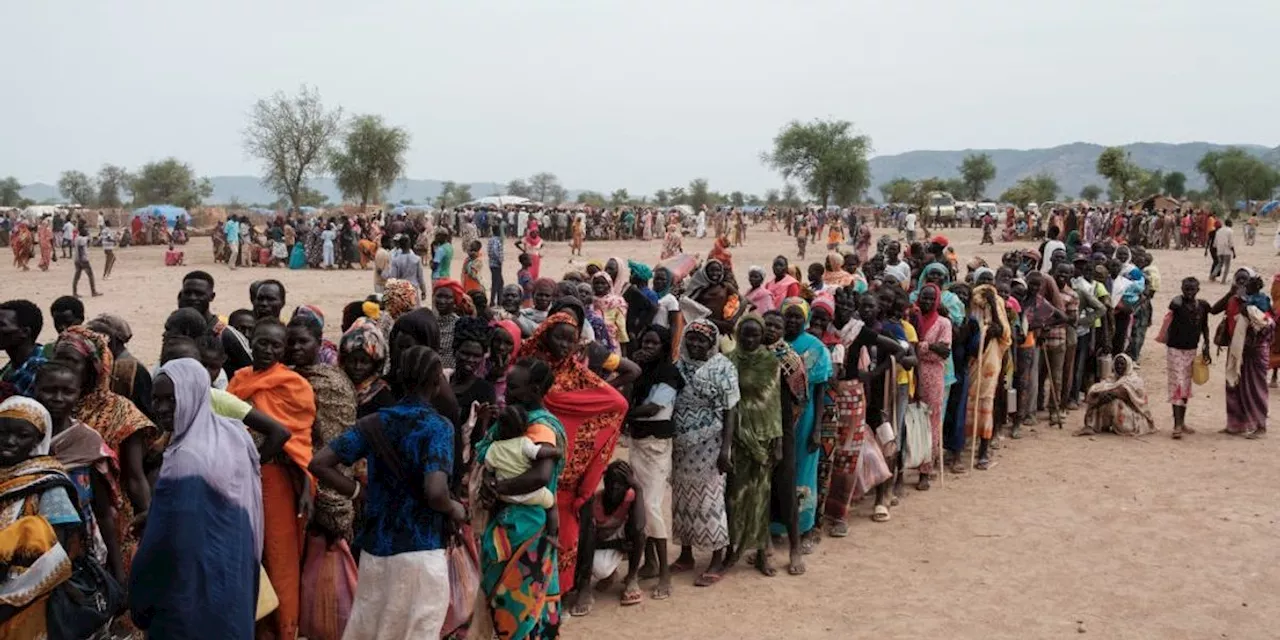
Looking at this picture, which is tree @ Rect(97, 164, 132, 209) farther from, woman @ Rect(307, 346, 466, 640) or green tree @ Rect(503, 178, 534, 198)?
woman @ Rect(307, 346, 466, 640)

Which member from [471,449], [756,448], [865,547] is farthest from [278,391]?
[865,547]

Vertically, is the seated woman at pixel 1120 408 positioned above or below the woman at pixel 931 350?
below

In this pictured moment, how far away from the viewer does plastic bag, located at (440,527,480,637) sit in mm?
4133

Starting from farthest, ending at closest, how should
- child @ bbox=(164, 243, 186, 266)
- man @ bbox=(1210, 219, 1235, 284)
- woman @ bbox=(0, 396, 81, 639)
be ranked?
child @ bbox=(164, 243, 186, 266) → man @ bbox=(1210, 219, 1235, 284) → woman @ bbox=(0, 396, 81, 639)

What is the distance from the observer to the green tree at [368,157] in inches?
2040

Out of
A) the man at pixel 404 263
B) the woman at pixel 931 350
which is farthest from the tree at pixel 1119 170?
the woman at pixel 931 350

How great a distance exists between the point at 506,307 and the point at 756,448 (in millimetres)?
2389

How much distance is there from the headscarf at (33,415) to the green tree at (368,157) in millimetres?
49712

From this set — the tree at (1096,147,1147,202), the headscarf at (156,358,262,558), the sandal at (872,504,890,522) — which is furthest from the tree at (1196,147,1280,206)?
the headscarf at (156,358,262,558)

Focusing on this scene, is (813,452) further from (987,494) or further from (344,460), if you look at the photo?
(344,460)

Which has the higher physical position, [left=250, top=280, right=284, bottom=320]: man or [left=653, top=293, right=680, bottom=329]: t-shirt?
[left=250, top=280, right=284, bottom=320]: man

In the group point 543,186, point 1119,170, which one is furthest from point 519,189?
point 1119,170

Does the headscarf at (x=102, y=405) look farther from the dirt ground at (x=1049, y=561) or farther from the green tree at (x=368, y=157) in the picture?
the green tree at (x=368, y=157)

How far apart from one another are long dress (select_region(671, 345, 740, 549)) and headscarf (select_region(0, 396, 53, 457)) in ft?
10.3
